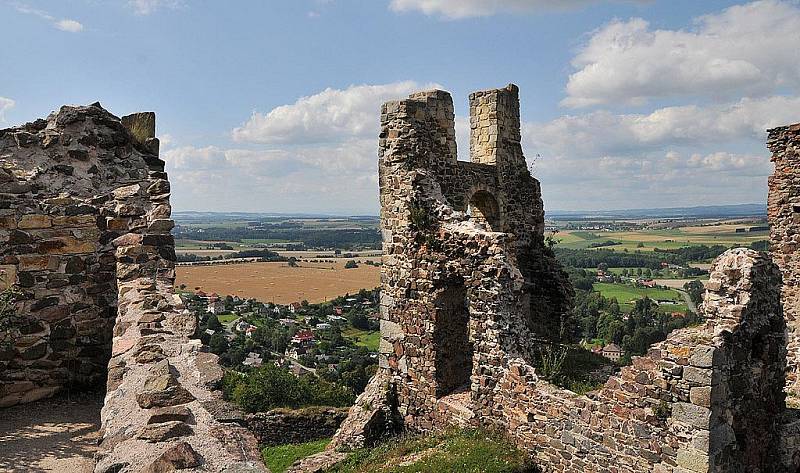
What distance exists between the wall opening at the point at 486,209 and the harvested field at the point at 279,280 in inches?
1575

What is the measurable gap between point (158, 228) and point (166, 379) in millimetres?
2440

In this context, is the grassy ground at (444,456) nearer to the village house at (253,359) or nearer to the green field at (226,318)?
the village house at (253,359)

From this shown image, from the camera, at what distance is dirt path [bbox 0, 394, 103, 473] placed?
13.9 ft

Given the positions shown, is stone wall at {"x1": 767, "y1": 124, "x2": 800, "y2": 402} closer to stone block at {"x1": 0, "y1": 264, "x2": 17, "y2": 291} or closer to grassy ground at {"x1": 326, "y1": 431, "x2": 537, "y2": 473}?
grassy ground at {"x1": 326, "y1": 431, "x2": 537, "y2": 473}

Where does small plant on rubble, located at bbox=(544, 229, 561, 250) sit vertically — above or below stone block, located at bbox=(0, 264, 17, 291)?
below

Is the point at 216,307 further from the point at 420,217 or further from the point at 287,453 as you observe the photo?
the point at 420,217

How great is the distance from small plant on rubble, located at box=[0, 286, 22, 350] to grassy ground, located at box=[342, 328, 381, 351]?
101ft

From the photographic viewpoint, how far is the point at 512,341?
1089 centimetres

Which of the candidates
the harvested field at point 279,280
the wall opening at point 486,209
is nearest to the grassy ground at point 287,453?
the wall opening at point 486,209

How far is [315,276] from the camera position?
6725 cm

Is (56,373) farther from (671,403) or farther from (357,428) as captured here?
(357,428)

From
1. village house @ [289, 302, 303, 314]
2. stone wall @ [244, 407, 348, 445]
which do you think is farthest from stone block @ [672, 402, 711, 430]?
village house @ [289, 302, 303, 314]

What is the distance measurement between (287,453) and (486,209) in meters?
7.74

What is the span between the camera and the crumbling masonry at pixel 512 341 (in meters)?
7.65
